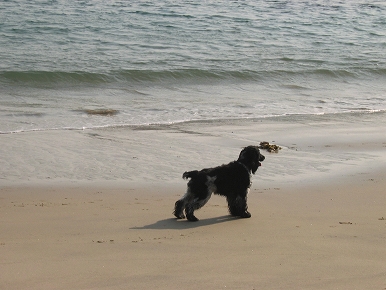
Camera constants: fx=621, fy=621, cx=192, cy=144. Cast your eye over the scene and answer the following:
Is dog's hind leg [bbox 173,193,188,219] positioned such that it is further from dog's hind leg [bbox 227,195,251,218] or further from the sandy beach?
dog's hind leg [bbox 227,195,251,218]

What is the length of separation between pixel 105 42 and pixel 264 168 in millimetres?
15067

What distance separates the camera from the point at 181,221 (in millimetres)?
6781

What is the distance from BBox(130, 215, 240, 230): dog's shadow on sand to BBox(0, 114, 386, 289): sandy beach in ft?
0.07

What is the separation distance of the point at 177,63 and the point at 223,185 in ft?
45.8

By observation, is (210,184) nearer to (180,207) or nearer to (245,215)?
(180,207)

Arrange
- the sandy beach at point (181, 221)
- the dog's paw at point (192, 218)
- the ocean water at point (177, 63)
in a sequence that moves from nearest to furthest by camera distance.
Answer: the sandy beach at point (181, 221) → the dog's paw at point (192, 218) → the ocean water at point (177, 63)

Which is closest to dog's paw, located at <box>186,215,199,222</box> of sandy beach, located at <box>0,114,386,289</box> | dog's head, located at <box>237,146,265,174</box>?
sandy beach, located at <box>0,114,386,289</box>

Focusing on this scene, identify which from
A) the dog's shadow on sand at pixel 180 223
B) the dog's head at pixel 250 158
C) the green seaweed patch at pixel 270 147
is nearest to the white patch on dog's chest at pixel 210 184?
the dog's shadow on sand at pixel 180 223

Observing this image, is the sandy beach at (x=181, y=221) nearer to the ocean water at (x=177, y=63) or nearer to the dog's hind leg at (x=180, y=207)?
the dog's hind leg at (x=180, y=207)

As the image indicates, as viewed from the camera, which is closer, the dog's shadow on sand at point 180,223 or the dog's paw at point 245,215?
the dog's shadow on sand at point 180,223

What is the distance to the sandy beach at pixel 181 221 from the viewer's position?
490 centimetres

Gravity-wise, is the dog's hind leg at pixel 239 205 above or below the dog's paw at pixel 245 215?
above

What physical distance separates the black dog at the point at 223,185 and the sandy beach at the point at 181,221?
6.2 inches

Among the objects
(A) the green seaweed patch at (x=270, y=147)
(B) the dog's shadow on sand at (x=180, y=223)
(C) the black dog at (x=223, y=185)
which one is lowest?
(A) the green seaweed patch at (x=270, y=147)
